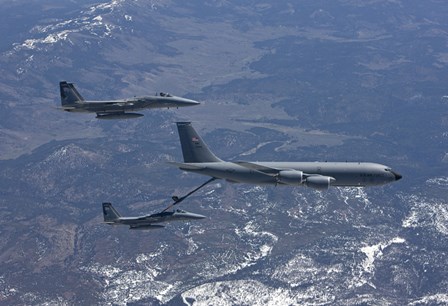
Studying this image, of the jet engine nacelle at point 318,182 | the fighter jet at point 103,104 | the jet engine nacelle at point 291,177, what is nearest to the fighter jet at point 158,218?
the fighter jet at point 103,104

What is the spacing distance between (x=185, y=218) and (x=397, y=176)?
47026 millimetres

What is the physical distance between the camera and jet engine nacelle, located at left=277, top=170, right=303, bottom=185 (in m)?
103

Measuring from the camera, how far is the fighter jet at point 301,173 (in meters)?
104

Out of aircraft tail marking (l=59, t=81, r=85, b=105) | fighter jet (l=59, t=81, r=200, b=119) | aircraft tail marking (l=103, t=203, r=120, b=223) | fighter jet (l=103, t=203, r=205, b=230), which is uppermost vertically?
aircraft tail marking (l=59, t=81, r=85, b=105)

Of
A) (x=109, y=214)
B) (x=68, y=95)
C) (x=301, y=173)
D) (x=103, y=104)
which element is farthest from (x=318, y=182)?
(x=109, y=214)

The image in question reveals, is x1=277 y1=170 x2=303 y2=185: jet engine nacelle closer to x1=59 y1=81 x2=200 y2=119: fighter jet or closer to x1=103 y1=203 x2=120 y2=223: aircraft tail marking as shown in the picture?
x1=59 y1=81 x2=200 y2=119: fighter jet

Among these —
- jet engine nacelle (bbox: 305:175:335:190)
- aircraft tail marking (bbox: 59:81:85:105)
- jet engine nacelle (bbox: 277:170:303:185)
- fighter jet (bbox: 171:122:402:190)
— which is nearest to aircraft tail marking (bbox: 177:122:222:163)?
fighter jet (bbox: 171:122:402:190)

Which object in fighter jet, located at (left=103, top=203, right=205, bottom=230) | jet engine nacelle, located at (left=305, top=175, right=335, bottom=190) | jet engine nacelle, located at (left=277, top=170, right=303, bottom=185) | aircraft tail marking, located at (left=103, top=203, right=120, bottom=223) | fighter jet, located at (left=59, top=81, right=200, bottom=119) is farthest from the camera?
aircraft tail marking, located at (left=103, top=203, right=120, bottom=223)

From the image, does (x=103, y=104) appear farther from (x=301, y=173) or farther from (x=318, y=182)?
(x=318, y=182)

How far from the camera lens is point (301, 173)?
4085 inches

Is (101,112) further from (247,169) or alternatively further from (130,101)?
(247,169)

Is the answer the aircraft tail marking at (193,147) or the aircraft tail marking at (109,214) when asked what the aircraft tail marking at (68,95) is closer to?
the aircraft tail marking at (193,147)

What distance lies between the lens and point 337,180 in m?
107

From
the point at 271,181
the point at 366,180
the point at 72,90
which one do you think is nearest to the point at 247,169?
the point at 271,181
